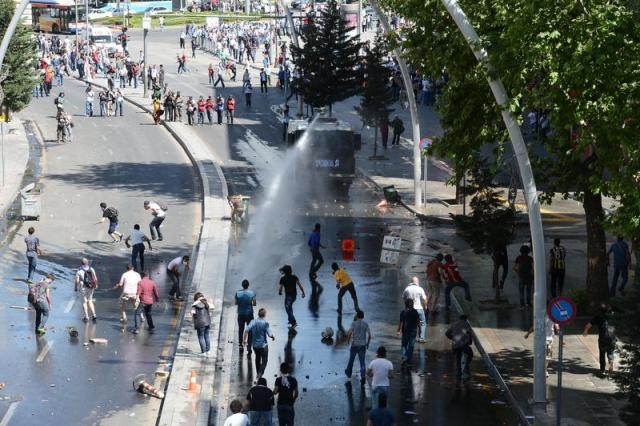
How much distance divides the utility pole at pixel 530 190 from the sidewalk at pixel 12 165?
1760cm

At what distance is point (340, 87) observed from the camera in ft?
180

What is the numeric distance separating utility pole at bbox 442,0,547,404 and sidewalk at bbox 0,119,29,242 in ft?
57.8

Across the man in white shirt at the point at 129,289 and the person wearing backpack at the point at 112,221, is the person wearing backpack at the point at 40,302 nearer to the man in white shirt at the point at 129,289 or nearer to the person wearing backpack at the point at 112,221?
the man in white shirt at the point at 129,289

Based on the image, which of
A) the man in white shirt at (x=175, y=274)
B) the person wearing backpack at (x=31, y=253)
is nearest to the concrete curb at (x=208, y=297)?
the man in white shirt at (x=175, y=274)

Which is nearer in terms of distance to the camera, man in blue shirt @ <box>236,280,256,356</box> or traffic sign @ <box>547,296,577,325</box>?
traffic sign @ <box>547,296,577,325</box>

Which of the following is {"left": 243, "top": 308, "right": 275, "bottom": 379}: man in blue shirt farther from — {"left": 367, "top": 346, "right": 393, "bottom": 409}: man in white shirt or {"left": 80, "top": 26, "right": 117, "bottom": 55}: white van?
{"left": 80, "top": 26, "right": 117, "bottom": 55}: white van

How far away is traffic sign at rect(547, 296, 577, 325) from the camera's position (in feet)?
60.8

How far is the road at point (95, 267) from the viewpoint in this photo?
2031 centimetres

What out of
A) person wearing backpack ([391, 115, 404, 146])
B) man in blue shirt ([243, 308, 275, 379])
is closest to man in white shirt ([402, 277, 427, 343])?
man in blue shirt ([243, 308, 275, 379])

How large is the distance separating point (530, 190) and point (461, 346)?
3223mm

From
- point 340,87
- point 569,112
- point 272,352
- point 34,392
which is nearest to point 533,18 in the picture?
point 569,112

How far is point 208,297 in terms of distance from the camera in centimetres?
Answer: 2728

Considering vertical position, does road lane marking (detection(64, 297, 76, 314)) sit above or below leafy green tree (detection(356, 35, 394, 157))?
below

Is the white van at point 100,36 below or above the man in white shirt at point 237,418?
above
